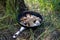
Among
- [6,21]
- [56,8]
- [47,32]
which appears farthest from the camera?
[56,8]

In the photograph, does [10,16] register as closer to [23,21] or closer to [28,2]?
[23,21]

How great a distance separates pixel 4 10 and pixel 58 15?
699 mm

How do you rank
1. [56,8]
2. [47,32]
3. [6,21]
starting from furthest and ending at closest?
[56,8] → [6,21] → [47,32]

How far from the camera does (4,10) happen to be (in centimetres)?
238

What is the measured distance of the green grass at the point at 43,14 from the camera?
7.15 feet

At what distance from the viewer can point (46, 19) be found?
89.7 inches

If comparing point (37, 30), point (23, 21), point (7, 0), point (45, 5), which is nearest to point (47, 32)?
point (37, 30)

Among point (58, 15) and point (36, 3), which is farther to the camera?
point (36, 3)

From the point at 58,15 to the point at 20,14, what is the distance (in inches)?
19.3

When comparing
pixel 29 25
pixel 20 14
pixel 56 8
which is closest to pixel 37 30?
pixel 29 25

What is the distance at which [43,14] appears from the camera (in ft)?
7.73

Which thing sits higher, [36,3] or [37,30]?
[36,3]

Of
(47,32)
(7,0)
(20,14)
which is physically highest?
(7,0)

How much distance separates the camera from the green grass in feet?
7.15
